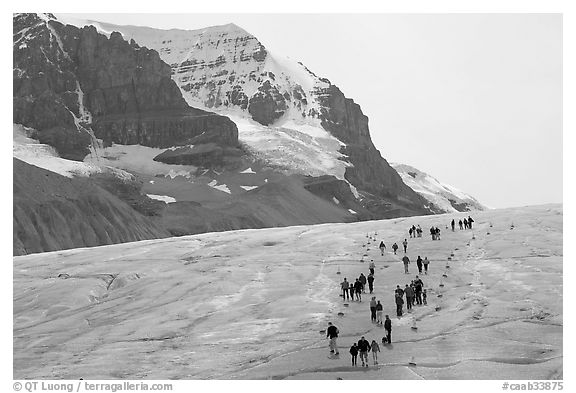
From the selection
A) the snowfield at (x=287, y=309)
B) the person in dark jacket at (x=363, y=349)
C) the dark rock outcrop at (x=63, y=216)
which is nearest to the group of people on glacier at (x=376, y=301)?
the person in dark jacket at (x=363, y=349)

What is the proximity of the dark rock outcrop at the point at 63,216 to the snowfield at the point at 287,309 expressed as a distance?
8394 centimetres

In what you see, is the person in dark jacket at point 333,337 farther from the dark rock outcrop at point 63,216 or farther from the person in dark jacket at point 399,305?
the dark rock outcrop at point 63,216

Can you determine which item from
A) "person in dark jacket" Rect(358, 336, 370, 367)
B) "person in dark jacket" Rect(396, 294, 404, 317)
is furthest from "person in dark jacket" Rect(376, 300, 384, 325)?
"person in dark jacket" Rect(358, 336, 370, 367)

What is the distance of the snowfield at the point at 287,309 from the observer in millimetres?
30297

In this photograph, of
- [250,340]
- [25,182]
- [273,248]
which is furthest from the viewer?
[25,182]

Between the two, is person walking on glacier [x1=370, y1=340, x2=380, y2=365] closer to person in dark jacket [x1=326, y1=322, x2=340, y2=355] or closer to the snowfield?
the snowfield

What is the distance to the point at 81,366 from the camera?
32.4 meters

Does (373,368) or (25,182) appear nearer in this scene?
(373,368)

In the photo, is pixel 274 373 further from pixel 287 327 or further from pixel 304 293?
pixel 304 293

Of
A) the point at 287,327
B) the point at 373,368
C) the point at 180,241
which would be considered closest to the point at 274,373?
the point at 373,368

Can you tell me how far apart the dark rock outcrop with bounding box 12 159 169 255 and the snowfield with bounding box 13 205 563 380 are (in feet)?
275

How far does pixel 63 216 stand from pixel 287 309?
11846 cm

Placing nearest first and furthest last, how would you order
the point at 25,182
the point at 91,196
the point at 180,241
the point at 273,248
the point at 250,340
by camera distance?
the point at 250,340
the point at 273,248
the point at 180,241
the point at 25,182
the point at 91,196
